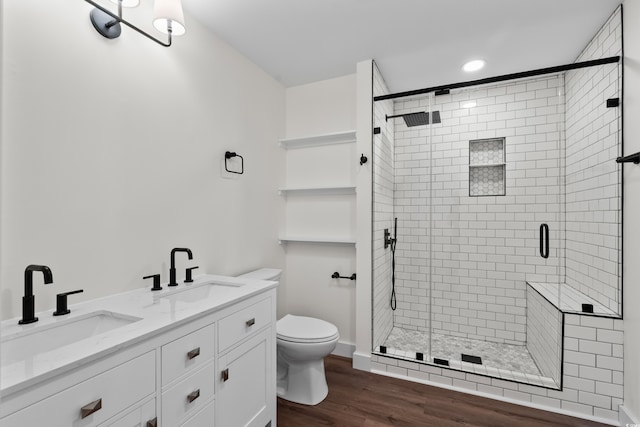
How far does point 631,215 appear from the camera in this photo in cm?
179

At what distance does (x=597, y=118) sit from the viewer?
6.97 feet

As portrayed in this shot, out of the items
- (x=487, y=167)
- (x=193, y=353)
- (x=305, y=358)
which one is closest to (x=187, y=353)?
(x=193, y=353)

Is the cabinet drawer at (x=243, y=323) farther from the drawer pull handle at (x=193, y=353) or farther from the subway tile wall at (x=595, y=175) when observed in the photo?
the subway tile wall at (x=595, y=175)

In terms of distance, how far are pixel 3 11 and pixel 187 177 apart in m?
1.04

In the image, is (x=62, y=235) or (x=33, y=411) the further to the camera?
(x=62, y=235)

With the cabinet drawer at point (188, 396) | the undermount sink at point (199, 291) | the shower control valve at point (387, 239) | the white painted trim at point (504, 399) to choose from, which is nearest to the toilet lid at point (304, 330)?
the undermount sink at point (199, 291)

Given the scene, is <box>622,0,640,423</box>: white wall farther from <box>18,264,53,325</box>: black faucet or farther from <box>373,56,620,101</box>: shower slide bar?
<box>18,264,53,325</box>: black faucet

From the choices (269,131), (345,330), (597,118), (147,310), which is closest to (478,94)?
Answer: (597,118)

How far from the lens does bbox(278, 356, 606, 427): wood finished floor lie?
1.87 m

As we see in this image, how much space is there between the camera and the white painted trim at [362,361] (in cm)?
250

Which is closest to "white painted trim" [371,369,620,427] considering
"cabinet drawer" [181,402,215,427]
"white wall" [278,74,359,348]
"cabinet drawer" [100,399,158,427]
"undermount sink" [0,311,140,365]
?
"white wall" [278,74,359,348]

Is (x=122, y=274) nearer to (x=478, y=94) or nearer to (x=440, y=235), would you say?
(x=440, y=235)

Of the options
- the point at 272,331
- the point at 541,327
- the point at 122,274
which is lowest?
the point at 541,327

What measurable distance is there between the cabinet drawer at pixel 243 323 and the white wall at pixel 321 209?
3.86 feet
